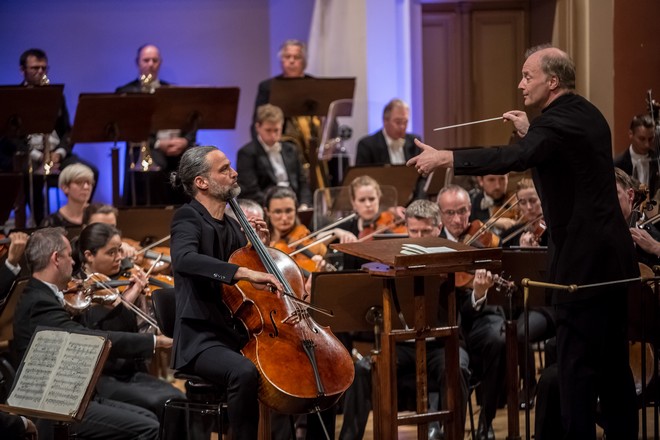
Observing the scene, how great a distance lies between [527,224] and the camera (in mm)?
5348

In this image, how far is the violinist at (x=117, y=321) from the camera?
14.5 ft

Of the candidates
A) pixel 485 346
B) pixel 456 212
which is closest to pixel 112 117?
pixel 456 212

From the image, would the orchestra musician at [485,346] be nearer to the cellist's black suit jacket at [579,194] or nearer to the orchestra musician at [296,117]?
the cellist's black suit jacket at [579,194]

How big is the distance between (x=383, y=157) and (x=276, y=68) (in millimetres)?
2884

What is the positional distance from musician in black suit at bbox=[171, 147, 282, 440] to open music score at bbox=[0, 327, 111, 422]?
0.29 metres

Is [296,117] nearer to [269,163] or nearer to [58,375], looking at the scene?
[269,163]

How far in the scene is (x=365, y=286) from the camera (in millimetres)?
4168

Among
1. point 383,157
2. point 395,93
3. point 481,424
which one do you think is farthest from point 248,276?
point 395,93

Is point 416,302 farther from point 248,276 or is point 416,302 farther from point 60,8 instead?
point 60,8

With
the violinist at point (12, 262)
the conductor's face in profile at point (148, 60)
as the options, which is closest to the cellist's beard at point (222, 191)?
the violinist at point (12, 262)

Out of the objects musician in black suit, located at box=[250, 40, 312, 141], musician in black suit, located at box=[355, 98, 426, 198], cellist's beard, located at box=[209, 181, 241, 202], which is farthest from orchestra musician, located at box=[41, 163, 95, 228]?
cellist's beard, located at box=[209, 181, 241, 202]

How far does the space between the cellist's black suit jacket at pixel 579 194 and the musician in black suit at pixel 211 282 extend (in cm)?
95

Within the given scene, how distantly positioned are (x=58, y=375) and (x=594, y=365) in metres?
1.85

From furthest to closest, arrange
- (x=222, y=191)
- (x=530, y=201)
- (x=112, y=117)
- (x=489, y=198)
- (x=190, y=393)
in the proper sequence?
(x=112, y=117)
(x=489, y=198)
(x=530, y=201)
(x=190, y=393)
(x=222, y=191)
